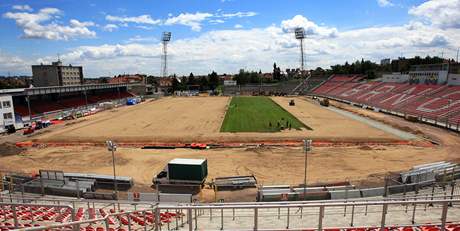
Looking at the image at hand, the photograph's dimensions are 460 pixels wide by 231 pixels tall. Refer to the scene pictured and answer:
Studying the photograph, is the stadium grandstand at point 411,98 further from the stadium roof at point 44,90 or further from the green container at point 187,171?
the stadium roof at point 44,90

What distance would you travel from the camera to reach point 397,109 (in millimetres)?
65062

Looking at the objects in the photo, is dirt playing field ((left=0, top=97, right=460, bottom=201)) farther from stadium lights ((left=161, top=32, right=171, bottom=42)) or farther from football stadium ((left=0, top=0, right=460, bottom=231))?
stadium lights ((left=161, top=32, right=171, bottom=42))

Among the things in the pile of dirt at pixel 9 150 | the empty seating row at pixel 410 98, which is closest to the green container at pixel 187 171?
the pile of dirt at pixel 9 150

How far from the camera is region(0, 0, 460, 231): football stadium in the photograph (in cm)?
1262

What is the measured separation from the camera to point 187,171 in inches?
984

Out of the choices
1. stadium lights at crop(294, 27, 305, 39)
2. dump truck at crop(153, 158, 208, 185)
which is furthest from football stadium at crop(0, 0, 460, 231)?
stadium lights at crop(294, 27, 305, 39)

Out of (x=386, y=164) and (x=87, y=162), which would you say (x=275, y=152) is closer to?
(x=386, y=164)

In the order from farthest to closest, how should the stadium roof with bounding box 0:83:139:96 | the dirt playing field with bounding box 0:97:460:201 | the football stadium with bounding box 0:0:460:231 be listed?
1. the stadium roof with bounding box 0:83:139:96
2. the dirt playing field with bounding box 0:97:460:201
3. the football stadium with bounding box 0:0:460:231

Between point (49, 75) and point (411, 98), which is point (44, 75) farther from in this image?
point (411, 98)

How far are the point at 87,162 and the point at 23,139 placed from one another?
68.4 feet

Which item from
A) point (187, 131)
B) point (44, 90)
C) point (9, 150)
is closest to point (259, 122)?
point (187, 131)

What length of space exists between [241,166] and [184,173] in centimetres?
645

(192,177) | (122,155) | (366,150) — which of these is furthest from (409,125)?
(122,155)

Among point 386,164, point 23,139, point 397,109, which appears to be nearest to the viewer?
point 386,164
